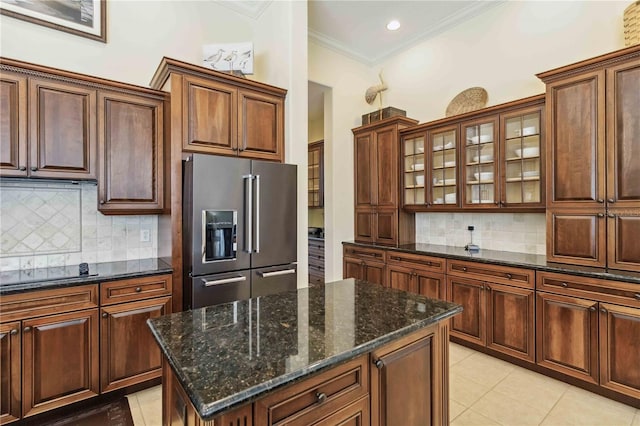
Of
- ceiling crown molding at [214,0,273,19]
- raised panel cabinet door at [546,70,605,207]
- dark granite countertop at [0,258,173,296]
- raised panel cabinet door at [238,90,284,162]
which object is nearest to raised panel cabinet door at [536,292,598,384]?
raised panel cabinet door at [546,70,605,207]

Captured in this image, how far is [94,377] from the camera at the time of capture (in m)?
2.14

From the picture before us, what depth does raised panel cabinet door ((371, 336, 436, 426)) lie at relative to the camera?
3.92 feet

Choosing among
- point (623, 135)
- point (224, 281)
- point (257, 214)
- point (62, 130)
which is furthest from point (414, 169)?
point (62, 130)

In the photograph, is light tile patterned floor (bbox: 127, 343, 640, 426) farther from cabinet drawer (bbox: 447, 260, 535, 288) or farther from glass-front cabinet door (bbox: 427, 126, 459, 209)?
glass-front cabinet door (bbox: 427, 126, 459, 209)

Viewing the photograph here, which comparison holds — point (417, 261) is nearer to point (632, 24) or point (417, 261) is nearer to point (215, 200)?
point (215, 200)

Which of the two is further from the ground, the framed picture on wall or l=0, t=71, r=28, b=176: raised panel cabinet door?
the framed picture on wall

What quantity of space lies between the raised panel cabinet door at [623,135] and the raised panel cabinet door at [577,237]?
0.58ft

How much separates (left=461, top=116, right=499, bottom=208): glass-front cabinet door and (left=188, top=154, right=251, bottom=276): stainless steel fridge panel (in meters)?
2.37

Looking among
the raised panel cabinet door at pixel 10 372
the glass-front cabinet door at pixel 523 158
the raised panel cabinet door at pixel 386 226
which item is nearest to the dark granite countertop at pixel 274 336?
the raised panel cabinet door at pixel 10 372

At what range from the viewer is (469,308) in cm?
303

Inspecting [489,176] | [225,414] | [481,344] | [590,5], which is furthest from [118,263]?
[590,5]

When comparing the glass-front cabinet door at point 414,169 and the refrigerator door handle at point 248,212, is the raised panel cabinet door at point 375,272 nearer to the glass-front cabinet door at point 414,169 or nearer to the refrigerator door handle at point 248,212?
the glass-front cabinet door at point 414,169

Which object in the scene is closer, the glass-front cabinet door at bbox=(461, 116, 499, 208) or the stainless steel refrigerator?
→ the stainless steel refrigerator

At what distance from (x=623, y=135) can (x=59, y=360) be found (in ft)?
13.8
